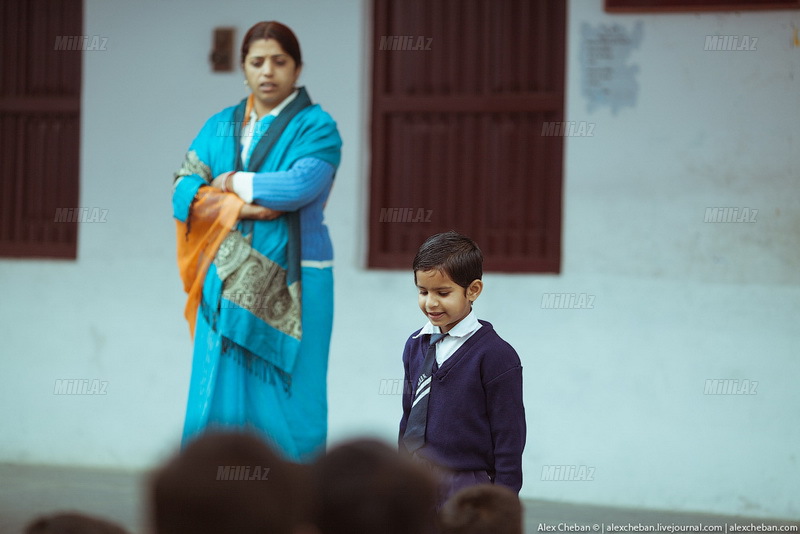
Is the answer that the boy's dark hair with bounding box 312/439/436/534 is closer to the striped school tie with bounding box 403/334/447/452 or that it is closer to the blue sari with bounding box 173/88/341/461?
the striped school tie with bounding box 403/334/447/452

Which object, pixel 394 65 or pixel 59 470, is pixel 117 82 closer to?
pixel 394 65

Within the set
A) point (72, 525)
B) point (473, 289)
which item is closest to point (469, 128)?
point (473, 289)

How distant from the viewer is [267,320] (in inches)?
204

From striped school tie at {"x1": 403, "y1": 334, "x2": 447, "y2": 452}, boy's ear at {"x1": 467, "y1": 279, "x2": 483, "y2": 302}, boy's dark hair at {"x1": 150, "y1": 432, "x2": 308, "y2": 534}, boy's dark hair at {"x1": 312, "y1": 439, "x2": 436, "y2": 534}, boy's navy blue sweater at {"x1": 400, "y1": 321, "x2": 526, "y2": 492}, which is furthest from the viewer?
boy's ear at {"x1": 467, "y1": 279, "x2": 483, "y2": 302}

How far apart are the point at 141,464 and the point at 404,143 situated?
7.90 ft

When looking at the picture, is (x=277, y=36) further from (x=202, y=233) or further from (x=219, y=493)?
(x=219, y=493)

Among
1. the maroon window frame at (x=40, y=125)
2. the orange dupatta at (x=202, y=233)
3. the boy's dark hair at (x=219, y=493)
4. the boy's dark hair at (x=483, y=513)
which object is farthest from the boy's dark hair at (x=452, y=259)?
the maroon window frame at (x=40, y=125)

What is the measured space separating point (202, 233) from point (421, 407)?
93.7 inches

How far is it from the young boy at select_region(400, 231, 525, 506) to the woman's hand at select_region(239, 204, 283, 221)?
2008 mm

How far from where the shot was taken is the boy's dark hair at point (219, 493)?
1.22m

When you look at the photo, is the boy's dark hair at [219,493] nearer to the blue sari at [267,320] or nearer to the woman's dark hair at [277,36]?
the blue sari at [267,320]

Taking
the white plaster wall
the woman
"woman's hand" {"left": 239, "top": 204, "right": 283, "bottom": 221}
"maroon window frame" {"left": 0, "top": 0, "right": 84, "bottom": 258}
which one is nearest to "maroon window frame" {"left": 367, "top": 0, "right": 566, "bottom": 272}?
the white plaster wall

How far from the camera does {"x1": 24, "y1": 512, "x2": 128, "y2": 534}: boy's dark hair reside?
A: 1509 mm

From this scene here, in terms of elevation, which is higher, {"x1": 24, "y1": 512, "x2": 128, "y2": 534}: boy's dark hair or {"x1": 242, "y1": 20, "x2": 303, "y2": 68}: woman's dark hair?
{"x1": 242, "y1": 20, "x2": 303, "y2": 68}: woman's dark hair
